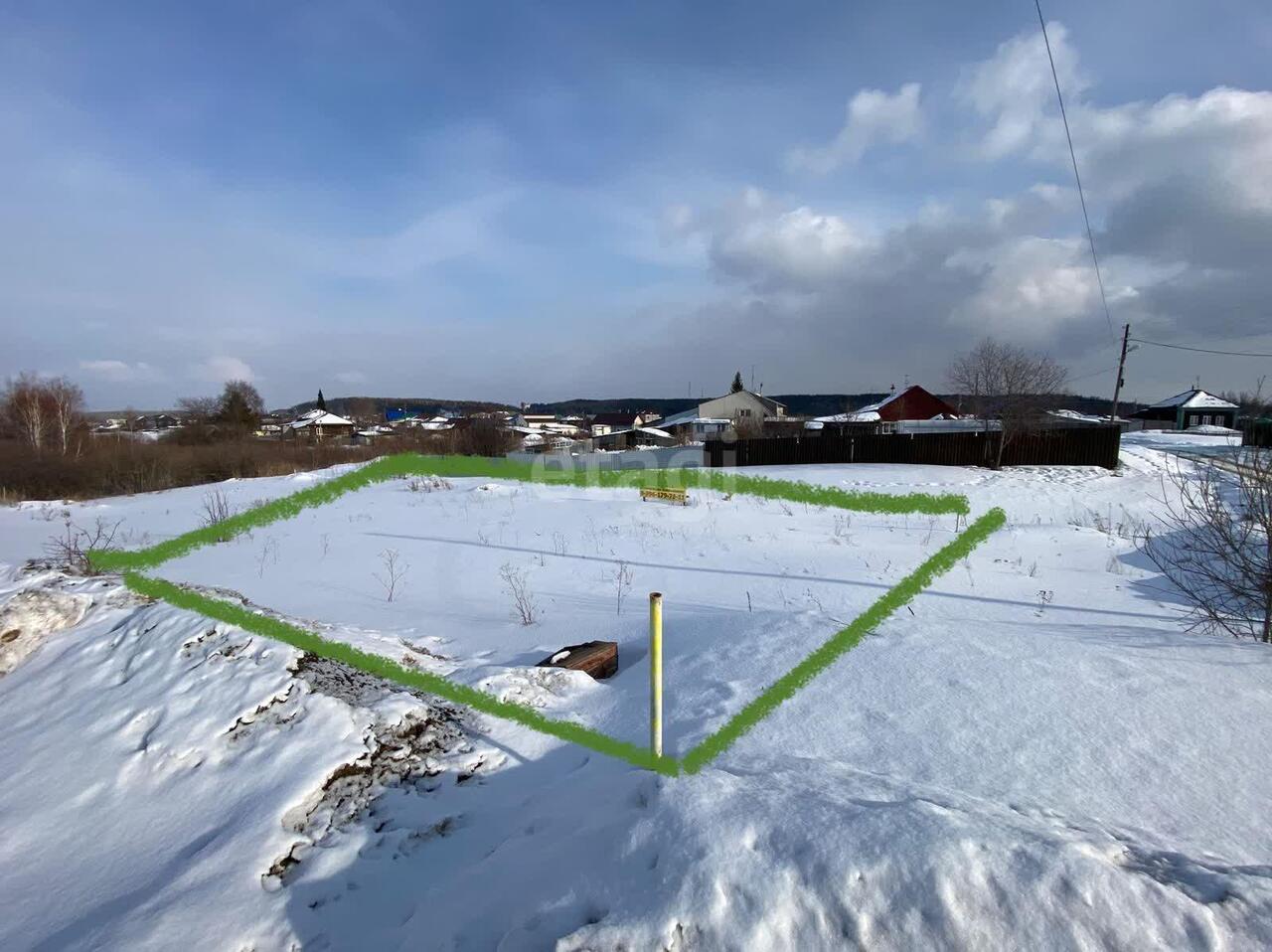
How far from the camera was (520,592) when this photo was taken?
265 inches

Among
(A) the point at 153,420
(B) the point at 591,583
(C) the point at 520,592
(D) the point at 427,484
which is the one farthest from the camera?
(A) the point at 153,420

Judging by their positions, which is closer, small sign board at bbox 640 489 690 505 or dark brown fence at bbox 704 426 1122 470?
small sign board at bbox 640 489 690 505

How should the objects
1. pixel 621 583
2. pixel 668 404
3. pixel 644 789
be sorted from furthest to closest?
pixel 668 404, pixel 621 583, pixel 644 789

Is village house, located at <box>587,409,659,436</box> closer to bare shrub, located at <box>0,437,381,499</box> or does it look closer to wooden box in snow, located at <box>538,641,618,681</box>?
bare shrub, located at <box>0,437,381,499</box>

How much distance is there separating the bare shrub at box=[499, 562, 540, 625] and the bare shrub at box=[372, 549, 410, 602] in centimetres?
141

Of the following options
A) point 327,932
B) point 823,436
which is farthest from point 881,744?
point 823,436

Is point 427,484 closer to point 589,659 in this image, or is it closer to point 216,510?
point 216,510

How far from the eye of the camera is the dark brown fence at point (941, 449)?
21711 millimetres

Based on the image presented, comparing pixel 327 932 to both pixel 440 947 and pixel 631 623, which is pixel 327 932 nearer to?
pixel 440 947

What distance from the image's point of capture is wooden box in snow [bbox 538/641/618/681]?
4.49 meters

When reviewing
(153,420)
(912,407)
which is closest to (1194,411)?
(912,407)

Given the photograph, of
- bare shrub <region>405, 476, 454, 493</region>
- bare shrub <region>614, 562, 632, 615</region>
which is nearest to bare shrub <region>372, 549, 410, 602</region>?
bare shrub <region>614, 562, 632, 615</region>

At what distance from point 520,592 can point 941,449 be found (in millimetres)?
22795

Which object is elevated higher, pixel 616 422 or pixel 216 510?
pixel 616 422
